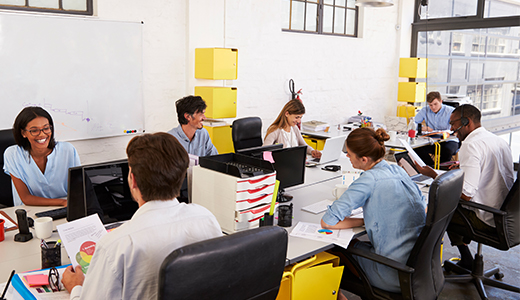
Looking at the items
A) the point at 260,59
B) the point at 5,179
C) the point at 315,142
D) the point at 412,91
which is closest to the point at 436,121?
the point at 412,91

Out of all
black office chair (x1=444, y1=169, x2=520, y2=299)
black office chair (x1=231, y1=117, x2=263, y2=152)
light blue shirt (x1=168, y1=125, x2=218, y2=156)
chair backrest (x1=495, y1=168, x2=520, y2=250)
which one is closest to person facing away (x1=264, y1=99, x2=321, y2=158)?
black office chair (x1=231, y1=117, x2=263, y2=152)

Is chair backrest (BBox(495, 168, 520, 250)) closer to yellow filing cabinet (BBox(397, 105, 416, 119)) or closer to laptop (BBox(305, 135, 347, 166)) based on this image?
laptop (BBox(305, 135, 347, 166))

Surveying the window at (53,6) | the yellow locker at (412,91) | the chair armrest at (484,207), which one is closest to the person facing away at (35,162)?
the window at (53,6)

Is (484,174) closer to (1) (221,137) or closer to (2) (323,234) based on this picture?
(2) (323,234)

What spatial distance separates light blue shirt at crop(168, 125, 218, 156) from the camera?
355 cm

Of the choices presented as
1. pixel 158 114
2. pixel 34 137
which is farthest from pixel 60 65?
pixel 34 137

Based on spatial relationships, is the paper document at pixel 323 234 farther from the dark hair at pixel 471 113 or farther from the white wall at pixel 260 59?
the white wall at pixel 260 59

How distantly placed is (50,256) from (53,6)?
299cm

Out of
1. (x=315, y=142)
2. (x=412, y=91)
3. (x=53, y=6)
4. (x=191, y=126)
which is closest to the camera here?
(x=191, y=126)

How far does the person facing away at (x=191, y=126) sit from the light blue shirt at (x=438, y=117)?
136 inches

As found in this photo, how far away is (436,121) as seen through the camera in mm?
5762

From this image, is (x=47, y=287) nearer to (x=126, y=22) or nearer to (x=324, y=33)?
(x=126, y=22)

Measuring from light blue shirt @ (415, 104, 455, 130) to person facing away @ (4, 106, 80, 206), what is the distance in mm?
4699

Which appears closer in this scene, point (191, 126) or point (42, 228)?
point (42, 228)
